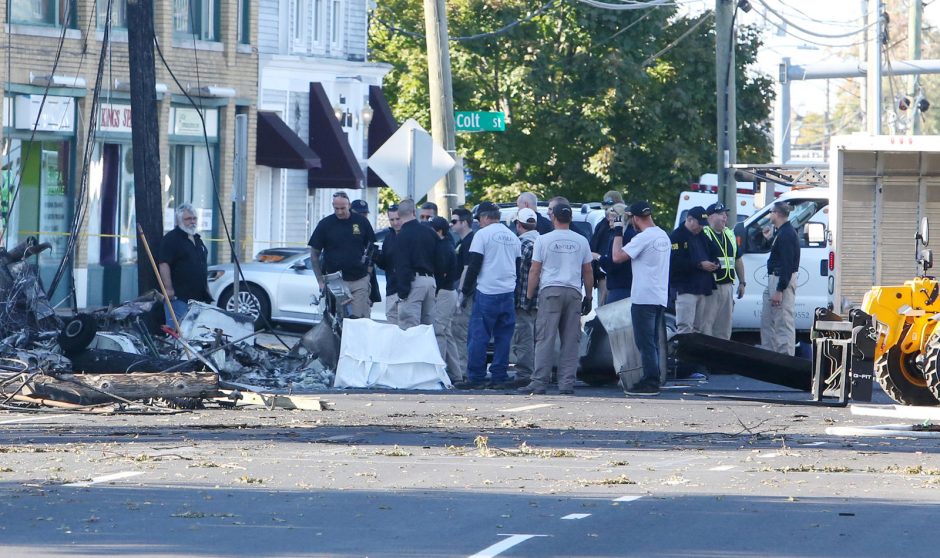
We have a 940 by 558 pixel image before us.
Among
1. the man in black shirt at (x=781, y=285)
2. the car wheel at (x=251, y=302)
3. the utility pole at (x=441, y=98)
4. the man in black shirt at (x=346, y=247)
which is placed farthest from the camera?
the car wheel at (x=251, y=302)

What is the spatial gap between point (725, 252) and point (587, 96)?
72.5 feet

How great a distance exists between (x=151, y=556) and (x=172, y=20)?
25468mm

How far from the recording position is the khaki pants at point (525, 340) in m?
18.9

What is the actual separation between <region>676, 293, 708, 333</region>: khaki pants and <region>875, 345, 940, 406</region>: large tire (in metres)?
4.35

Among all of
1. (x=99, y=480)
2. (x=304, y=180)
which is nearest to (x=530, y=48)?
(x=304, y=180)

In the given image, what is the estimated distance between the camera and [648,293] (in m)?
17.5

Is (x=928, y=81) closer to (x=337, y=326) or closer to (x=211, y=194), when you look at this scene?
(x=211, y=194)

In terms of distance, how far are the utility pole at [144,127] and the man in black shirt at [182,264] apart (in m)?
1.11

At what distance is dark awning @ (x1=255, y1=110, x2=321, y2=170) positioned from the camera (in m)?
35.8

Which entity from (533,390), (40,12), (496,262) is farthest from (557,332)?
(40,12)

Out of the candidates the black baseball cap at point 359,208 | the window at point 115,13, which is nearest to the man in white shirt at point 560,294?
the black baseball cap at point 359,208

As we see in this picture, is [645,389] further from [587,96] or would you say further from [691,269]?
[587,96]

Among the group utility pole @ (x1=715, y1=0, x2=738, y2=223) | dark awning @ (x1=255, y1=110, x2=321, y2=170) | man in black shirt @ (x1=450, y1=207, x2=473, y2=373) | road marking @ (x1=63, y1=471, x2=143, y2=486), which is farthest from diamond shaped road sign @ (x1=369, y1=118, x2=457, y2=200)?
dark awning @ (x1=255, y1=110, x2=321, y2=170)

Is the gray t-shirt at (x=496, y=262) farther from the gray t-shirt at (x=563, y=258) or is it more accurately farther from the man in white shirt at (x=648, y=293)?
the man in white shirt at (x=648, y=293)
